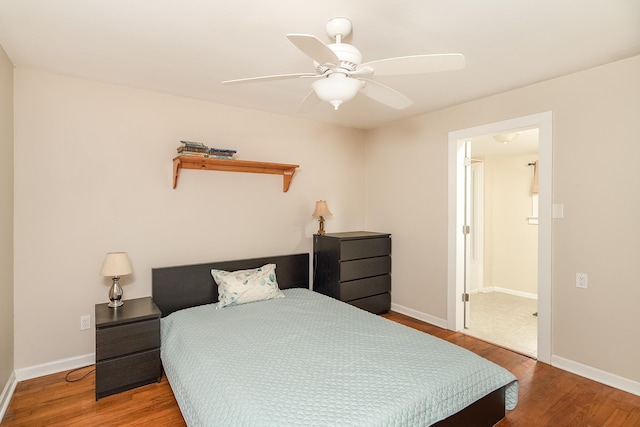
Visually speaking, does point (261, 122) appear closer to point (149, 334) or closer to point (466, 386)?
point (149, 334)

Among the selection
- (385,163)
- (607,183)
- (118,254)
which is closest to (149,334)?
(118,254)

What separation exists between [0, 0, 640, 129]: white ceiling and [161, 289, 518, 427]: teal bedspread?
186 cm

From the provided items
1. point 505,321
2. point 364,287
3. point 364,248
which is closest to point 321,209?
point 364,248

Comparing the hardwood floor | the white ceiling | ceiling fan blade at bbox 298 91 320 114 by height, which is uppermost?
the white ceiling

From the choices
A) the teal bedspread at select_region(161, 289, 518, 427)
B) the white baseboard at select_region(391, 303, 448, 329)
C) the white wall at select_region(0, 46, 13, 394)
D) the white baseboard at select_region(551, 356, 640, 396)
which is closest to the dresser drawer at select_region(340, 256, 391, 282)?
the white baseboard at select_region(391, 303, 448, 329)

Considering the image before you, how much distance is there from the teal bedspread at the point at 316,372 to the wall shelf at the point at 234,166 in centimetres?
133

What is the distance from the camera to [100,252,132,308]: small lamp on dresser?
8.29ft

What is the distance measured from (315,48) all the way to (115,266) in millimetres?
2190

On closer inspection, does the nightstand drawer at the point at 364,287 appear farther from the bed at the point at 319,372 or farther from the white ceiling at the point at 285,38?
the white ceiling at the point at 285,38

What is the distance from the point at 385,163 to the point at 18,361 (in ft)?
12.8

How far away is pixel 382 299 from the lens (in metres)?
4.00

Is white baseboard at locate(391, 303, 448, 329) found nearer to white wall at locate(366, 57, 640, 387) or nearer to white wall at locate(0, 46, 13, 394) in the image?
white wall at locate(366, 57, 640, 387)

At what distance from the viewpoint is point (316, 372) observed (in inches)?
69.3

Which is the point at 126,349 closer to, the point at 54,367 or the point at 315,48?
the point at 54,367
